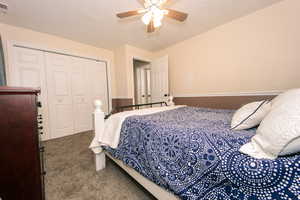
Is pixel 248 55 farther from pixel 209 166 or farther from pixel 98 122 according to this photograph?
pixel 98 122

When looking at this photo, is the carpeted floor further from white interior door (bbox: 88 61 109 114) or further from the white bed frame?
white interior door (bbox: 88 61 109 114)

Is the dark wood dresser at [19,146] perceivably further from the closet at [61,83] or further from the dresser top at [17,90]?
the closet at [61,83]

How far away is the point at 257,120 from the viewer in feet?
2.88

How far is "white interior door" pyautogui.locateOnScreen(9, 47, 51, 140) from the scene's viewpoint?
7.64 feet

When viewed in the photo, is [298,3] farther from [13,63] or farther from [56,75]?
[13,63]

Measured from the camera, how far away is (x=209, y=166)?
0.67 m

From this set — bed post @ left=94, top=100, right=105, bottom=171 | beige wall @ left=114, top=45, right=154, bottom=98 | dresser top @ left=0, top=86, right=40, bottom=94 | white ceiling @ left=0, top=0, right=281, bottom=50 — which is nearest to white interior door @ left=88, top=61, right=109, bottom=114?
beige wall @ left=114, top=45, right=154, bottom=98

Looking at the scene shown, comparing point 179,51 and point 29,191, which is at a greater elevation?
point 179,51

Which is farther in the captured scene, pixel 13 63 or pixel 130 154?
pixel 13 63

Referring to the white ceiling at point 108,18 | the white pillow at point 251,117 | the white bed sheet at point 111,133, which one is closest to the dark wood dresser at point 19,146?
the white bed sheet at point 111,133

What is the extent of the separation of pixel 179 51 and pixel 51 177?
3.49 m

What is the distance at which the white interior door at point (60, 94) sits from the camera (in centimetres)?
276

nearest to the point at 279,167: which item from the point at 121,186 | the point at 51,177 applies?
the point at 121,186

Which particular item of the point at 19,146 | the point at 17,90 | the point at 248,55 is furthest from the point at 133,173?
the point at 248,55
